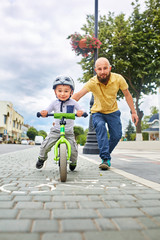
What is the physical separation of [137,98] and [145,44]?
4.67 m

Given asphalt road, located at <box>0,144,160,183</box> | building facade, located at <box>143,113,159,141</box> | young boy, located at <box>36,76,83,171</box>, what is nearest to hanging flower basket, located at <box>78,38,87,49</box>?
asphalt road, located at <box>0,144,160,183</box>

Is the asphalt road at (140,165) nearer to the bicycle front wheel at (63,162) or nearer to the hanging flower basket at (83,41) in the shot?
the bicycle front wheel at (63,162)

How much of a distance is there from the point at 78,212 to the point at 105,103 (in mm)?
3070

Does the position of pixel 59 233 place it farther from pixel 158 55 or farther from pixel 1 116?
pixel 1 116

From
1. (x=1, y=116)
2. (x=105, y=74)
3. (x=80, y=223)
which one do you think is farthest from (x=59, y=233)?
(x=1, y=116)

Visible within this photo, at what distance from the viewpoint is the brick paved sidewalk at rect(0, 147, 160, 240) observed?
138cm

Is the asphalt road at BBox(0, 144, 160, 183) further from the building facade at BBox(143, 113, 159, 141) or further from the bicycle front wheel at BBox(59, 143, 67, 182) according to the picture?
the building facade at BBox(143, 113, 159, 141)

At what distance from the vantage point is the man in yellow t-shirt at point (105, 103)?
176 inches

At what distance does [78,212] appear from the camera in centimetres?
179

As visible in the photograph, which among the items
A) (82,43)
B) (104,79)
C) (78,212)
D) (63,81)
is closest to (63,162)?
(78,212)

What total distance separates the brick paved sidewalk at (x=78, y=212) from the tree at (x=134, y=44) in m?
16.8

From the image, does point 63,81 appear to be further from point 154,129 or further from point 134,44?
point 154,129

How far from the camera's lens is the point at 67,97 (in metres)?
4.03

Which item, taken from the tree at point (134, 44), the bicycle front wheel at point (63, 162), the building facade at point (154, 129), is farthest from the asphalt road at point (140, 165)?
the building facade at point (154, 129)
